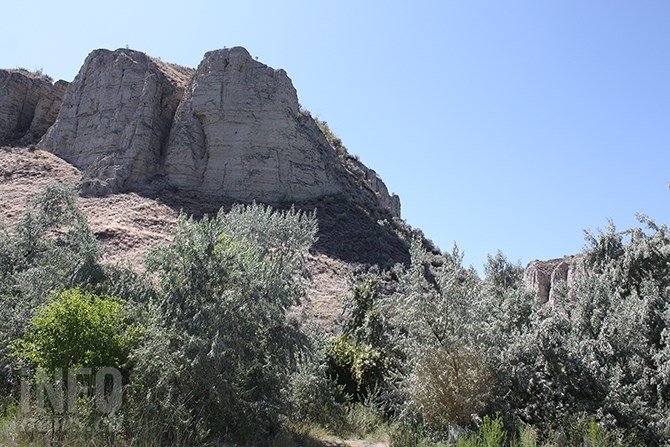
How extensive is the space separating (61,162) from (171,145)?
5694 millimetres

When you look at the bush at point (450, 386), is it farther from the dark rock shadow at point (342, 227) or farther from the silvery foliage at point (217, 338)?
the dark rock shadow at point (342, 227)

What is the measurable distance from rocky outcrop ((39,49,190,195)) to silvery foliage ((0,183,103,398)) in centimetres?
1321

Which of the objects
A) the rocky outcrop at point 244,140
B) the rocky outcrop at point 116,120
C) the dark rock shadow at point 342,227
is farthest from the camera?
the rocky outcrop at point 116,120

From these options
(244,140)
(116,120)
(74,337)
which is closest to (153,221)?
(244,140)

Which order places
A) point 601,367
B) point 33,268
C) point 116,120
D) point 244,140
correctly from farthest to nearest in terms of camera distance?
point 116,120, point 244,140, point 33,268, point 601,367

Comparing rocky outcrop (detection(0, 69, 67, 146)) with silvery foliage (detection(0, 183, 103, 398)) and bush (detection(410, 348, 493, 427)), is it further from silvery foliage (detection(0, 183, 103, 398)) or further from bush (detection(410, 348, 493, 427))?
bush (detection(410, 348, 493, 427))

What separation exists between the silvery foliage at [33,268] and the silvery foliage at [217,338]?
2.41 meters

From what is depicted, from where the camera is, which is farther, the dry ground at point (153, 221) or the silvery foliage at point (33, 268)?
the dry ground at point (153, 221)

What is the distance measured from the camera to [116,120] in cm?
2995

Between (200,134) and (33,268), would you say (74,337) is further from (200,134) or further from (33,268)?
(200,134)

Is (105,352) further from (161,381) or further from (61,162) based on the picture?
(61,162)

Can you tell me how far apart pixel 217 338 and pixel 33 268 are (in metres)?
5.70

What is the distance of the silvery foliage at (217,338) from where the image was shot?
837cm

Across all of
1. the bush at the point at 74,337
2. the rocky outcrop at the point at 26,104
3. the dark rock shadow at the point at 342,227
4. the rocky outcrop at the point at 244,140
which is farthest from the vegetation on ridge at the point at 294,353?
the rocky outcrop at the point at 26,104
